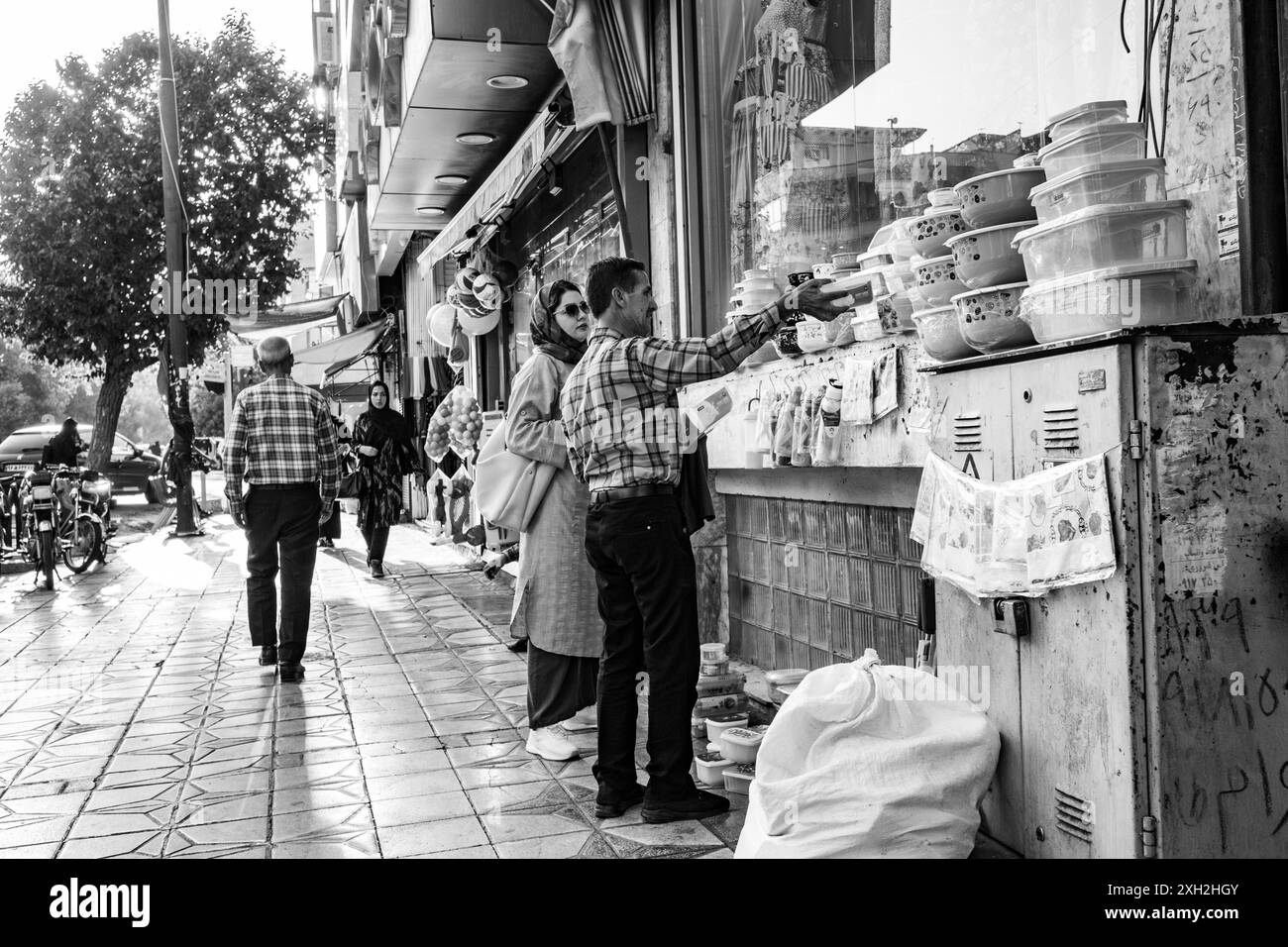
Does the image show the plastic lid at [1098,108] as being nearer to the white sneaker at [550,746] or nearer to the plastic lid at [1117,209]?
the plastic lid at [1117,209]

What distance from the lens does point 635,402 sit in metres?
3.85

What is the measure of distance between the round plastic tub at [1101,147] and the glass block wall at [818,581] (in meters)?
1.82

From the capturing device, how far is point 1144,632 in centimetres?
269

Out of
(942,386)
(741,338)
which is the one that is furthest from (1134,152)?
(741,338)

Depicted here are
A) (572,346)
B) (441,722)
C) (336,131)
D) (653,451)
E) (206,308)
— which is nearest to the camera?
(653,451)

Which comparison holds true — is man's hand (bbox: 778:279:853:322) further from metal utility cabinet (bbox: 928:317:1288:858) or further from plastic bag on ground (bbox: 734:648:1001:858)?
plastic bag on ground (bbox: 734:648:1001:858)

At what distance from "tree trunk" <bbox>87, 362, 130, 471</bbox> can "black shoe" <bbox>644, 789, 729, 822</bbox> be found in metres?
21.5

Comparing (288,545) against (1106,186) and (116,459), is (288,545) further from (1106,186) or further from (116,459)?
(116,459)

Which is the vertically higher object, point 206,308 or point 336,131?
point 336,131

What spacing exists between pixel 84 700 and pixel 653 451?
421cm

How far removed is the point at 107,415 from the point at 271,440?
18.3 m

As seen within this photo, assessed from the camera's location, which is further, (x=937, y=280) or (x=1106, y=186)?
(x=937, y=280)

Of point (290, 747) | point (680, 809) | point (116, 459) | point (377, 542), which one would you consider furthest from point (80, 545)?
point (116, 459)
